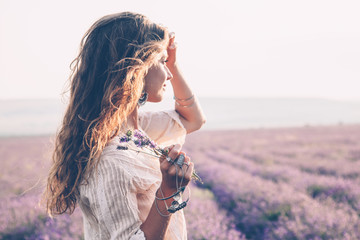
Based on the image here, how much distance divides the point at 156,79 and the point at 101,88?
252mm

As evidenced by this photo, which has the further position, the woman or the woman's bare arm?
the woman's bare arm

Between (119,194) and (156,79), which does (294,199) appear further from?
(119,194)

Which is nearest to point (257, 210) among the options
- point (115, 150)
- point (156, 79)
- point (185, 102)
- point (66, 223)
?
point (66, 223)

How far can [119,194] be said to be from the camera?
3.83 ft

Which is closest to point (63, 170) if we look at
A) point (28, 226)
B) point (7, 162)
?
point (28, 226)

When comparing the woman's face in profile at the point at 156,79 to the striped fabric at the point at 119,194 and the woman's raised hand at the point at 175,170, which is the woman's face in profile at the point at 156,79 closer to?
the striped fabric at the point at 119,194

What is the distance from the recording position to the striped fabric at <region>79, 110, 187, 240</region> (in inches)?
46.0

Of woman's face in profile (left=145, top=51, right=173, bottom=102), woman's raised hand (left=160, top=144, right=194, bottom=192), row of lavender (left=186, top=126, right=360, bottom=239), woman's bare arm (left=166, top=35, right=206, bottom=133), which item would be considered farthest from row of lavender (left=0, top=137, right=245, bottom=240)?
woman's raised hand (left=160, top=144, right=194, bottom=192)

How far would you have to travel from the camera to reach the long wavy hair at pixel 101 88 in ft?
4.42

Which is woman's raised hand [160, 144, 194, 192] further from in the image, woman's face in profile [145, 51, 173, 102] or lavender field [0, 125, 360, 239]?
lavender field [0, 125, 360, 239]

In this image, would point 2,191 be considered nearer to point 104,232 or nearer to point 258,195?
point 258,195

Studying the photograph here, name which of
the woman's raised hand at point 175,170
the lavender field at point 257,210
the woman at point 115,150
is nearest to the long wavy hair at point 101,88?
the woman at point 115,150

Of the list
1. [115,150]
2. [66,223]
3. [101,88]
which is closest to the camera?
[115,150]

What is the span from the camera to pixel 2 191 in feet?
23.5
